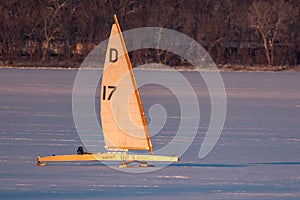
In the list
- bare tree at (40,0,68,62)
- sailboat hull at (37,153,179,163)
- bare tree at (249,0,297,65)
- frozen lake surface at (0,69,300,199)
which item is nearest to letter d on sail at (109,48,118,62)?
sailboat hull at (37,153,179,163)

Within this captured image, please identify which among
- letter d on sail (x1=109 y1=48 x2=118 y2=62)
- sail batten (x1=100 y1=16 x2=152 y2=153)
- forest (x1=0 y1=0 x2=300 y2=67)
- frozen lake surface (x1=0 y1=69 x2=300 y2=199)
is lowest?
frozen lake surface (x1=0 y1=69 x2=300 y2=199)

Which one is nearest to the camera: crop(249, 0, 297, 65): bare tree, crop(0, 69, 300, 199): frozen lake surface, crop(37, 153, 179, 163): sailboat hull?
crop(0, 69, 300, 199): frozen lake surface

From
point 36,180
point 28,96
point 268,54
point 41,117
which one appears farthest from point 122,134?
point 268,54

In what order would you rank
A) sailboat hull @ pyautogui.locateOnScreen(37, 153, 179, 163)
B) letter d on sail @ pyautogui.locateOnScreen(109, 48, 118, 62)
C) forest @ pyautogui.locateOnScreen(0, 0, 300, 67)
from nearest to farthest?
sailboat hull @ pyautogui.locateOnScreen(37, 153, 179, 163) → letter d on sail @ pyautogui.locateOnScreen(109, 48, 118, 62) → forest @ pyautogui.locateOnScreen(0, 0, 300, 67)

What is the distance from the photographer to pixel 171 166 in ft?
35.7

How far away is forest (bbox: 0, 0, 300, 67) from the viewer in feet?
144

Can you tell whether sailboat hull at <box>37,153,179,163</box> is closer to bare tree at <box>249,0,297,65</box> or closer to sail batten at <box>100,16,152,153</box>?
sail batten at <box>100,16,152,153</box>

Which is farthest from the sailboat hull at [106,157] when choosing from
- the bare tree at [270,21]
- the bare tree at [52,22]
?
the bare tree at [270,21]

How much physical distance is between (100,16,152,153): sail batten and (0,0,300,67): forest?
29.8m

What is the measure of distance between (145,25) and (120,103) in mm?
37318

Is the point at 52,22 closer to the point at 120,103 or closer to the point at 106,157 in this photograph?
the point at 120,103

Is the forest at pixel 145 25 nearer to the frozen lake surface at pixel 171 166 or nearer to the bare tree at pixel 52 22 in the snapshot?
the bare tree at pixel 52 22

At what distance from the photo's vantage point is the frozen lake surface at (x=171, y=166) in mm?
9227

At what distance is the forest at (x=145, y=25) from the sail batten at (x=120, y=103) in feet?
97.9
